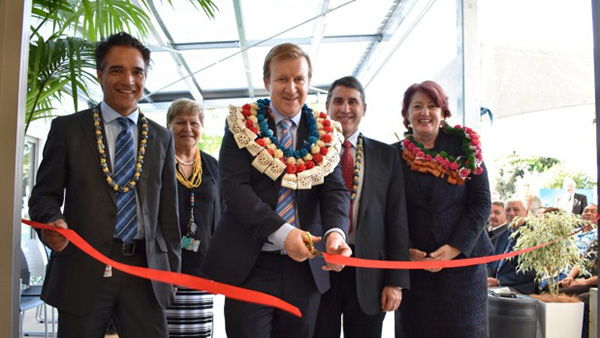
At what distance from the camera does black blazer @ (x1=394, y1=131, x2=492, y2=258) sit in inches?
109

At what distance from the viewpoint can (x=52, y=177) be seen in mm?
2123

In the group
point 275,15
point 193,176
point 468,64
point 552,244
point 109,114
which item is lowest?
point 552,244

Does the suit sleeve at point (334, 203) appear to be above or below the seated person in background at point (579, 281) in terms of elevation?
above

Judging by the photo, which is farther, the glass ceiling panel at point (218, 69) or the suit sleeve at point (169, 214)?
the glass ceiling panel at point (218, 69)

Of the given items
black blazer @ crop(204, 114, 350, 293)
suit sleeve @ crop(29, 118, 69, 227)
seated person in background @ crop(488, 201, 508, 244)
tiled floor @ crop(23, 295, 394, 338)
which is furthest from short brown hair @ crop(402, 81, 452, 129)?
tiled floor @ crop(23, 295, 394, 338)

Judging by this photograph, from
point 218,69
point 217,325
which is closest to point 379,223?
point 217,325

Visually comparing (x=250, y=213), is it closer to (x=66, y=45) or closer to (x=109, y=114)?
(x=109, y=114)

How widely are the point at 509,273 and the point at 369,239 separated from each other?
3084 millimetres

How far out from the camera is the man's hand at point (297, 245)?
1987 millimetres

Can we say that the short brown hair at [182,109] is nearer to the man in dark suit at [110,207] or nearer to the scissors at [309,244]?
the man in dark suit at [110,207]

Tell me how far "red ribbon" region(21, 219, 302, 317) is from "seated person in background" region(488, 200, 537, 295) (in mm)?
3436

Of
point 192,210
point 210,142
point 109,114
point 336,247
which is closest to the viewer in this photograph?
point 336,247

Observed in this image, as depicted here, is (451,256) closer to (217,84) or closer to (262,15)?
(262,15)

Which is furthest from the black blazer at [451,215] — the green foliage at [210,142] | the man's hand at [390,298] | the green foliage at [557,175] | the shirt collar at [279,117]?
the green foliage at [557,175]
